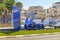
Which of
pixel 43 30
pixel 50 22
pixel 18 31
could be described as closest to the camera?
pixel 18 31

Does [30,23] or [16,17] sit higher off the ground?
[16,17]

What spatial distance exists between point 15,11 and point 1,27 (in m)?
3.16

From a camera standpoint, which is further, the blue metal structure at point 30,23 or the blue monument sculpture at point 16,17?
the blue metal structure at point 30,23

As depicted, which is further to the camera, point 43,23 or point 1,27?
point 43,23

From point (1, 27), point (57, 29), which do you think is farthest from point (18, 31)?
point (57, 29)

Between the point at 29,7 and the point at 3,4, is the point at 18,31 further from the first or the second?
the point at 3,4

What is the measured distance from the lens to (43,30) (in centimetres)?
3183

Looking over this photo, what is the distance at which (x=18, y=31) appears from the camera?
1171 inches

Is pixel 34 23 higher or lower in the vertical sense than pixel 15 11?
lower

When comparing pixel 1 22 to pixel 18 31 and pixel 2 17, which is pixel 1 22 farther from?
pixel 18 31

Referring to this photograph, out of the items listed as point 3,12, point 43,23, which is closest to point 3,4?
point 3,12

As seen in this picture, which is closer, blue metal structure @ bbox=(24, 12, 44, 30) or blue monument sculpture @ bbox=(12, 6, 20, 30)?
blue monument sculpture @ bbox=(12, 6, 20, 30)

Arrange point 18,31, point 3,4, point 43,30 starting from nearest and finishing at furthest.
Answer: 1. point 18,31
2. point 43,30
3. point 3,4

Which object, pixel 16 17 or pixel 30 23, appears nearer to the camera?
pixel 16 17
